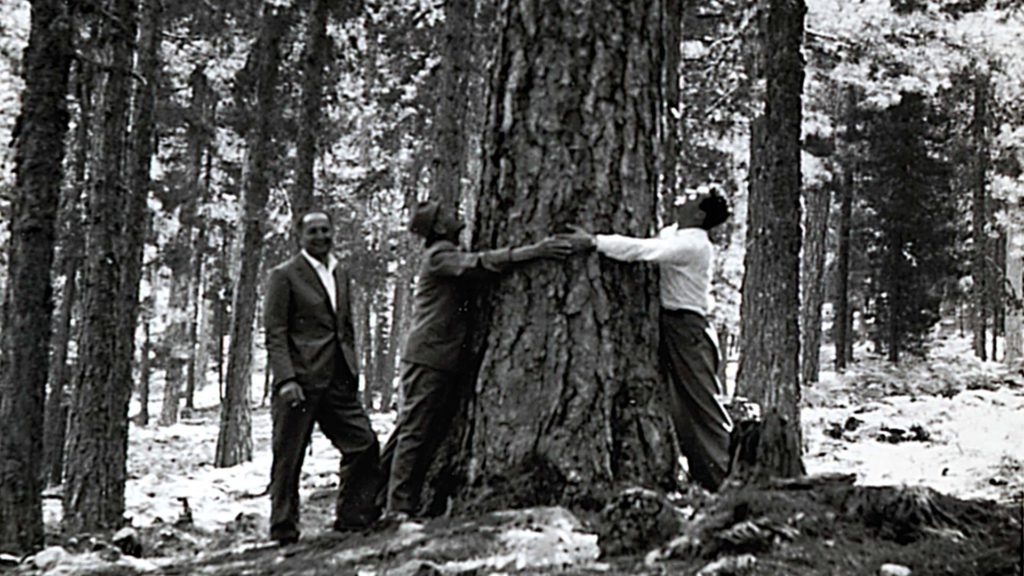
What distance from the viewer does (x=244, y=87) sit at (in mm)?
18312

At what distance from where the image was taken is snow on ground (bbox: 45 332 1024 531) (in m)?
11.3

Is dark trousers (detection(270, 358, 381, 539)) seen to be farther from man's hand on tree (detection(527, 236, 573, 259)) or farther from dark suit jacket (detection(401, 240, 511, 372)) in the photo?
man's hand on tree (detection(527, 236, 573, 259))

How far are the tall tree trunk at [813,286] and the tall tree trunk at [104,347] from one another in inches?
710

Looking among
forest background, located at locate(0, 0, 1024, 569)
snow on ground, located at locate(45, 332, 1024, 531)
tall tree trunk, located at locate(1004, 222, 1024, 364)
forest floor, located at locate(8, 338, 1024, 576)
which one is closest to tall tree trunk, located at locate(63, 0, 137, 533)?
forest background, located at locate(0, 0, 1024, 569)

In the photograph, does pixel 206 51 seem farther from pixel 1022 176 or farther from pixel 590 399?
pixel 1022 176

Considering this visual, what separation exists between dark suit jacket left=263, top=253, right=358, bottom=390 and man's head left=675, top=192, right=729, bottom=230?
2.43 m

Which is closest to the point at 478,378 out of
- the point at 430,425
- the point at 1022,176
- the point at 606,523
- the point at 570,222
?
the point at 430,425

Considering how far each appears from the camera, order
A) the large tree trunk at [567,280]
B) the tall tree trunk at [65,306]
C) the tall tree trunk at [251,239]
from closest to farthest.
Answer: the large tree trunk at [567,280]
the tall tree trunk at [251,239]
the tall tree trunk at [65,306]

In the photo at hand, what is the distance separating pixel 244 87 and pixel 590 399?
48.2 feet

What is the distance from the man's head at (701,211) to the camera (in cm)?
665

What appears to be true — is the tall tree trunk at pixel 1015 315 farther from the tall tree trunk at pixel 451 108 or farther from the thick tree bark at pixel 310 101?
the thick tree bark at pixel 310 101

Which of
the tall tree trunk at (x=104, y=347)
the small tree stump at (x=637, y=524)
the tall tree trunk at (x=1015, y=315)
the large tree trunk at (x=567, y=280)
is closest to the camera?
the small tree stump at (x=637, y=524)

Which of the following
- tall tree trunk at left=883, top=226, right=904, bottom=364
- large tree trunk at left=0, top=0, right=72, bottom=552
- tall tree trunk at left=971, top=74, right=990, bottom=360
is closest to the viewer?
large tree trunk at left=0, top=0, right=72, bottom=552

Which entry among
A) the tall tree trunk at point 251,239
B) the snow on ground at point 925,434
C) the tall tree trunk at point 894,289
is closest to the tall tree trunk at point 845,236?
the tall tree trunk at point 894,289
